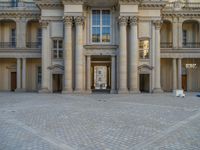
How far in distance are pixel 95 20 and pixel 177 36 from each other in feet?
39.9

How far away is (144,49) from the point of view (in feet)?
121

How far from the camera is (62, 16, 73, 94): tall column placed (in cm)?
3509

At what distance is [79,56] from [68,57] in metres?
1.35

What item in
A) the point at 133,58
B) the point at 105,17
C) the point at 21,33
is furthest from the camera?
the point at 21,33

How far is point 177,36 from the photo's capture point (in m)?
41.2

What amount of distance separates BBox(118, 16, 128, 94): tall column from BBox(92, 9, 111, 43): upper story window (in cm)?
255

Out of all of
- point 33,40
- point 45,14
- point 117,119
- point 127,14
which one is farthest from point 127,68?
point 117,119

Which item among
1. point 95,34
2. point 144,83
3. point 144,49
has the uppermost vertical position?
point 95,34

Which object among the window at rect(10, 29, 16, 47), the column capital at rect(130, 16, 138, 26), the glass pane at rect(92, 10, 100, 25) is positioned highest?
the glass pane at rect(92, 10, 100, 25)

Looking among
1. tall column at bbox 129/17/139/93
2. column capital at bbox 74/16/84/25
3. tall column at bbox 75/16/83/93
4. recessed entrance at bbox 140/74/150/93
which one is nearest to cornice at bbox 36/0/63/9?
column capital at bbox 74/16/84/25

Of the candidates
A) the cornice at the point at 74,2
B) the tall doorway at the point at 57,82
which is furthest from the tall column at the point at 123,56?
the tall doorway at the point at 57,82

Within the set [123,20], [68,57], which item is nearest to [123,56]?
[123,20]

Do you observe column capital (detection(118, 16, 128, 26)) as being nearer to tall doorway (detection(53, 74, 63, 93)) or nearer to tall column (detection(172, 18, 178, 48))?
tall column (detection(172, 18, 178, 48))

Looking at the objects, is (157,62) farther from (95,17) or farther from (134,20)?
(95,17)
